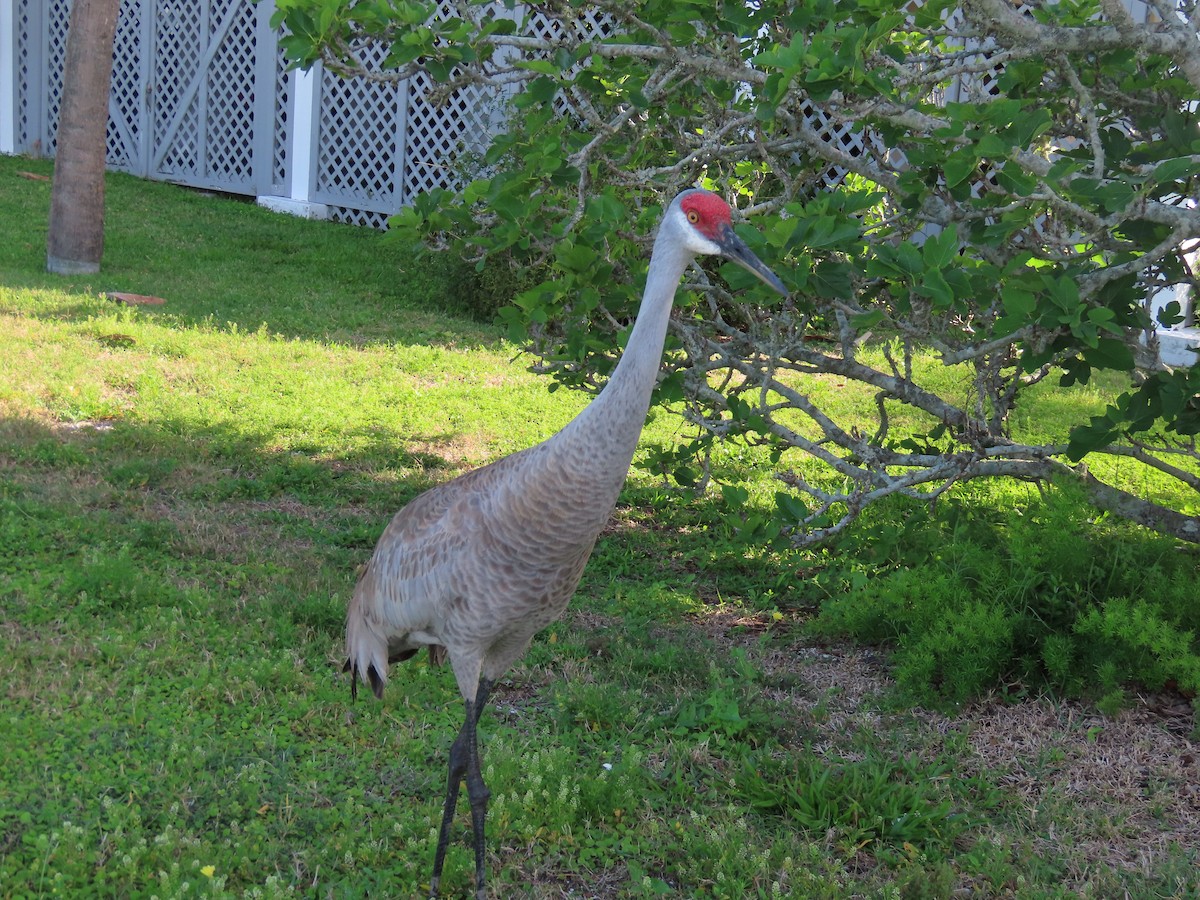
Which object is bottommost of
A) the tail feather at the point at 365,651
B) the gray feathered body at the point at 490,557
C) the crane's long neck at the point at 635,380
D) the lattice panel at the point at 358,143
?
the tail feather at the point at 365,651

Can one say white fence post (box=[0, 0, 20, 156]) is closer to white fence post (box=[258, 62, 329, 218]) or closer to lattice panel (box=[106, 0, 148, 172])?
lattice panel (box=[106, 0, 148, 172])

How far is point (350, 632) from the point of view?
3934mm

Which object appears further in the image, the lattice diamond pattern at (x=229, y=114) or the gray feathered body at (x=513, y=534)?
the lattice diamond pattern at (x=229, y=114)

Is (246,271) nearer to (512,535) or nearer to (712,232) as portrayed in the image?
(512,535)

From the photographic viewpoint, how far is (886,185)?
14.8 ft

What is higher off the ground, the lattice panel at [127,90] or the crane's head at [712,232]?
the lattice panel at [127,90]

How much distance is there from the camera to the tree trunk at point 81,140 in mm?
10680

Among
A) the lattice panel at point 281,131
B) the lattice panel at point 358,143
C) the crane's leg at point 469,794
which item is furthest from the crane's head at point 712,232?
the lattice panel at point 281,131

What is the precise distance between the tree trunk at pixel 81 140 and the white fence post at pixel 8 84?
790 centimetres

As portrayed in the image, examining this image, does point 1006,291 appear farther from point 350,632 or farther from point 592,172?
point 350,632

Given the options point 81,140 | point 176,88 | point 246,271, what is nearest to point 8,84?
point 176,88

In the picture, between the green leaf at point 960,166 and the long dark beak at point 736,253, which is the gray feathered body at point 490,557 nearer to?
the long dark beak at point 736,253

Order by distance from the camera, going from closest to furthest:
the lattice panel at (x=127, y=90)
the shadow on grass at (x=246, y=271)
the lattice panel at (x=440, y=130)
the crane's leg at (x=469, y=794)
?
the crane's leg at (x=469, y=794), the shadow on grass at (x=246, y=271), the lattice panel at (x=440, y=130), the lattice panel at (x=127, y=90)

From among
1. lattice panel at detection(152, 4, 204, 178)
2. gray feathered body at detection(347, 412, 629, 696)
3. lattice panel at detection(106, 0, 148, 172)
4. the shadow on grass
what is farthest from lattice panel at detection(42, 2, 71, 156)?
gray feathered body at detection(347, 412, 629, 696)
